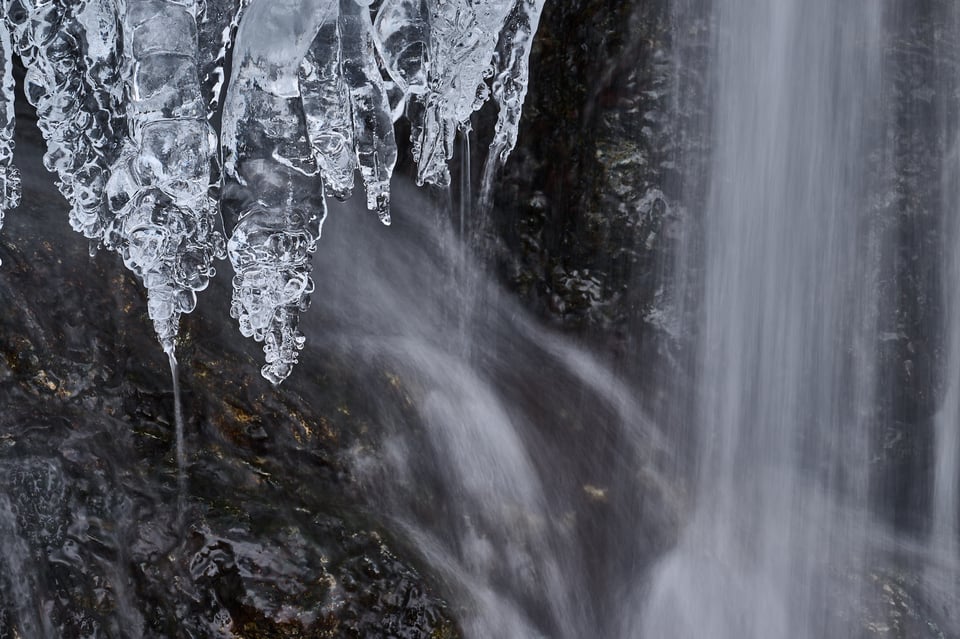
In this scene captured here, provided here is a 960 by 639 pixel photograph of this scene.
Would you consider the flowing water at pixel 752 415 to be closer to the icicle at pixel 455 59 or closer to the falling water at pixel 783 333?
the falling water at pixel 783 333

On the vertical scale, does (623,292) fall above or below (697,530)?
above

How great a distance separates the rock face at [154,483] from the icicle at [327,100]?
1142mm

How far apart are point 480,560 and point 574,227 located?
4.62 feet

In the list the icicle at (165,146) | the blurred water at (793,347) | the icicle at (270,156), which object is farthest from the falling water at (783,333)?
the icicle at (165,146)

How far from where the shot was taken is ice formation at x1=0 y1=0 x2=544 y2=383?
2.30 metres

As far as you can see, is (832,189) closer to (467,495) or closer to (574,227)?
(574,227)

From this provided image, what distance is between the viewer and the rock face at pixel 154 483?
8.97ft

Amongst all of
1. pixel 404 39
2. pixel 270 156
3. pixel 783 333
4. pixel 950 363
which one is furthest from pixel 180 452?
pixel 950 363

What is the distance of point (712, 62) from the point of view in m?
3.30

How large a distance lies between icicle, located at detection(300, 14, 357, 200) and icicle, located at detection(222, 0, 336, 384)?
27mm

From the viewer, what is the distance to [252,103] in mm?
2389

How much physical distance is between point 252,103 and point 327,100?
0.21 m

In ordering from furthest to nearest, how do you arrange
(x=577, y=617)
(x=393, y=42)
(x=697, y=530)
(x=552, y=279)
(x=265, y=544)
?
(x=552, y=279) → (x=697, y=530) → (x=577, y=617) → (x=265, y=544) → (x=393, y=42)

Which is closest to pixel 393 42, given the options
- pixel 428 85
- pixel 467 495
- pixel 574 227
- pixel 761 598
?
pixel 428 85
